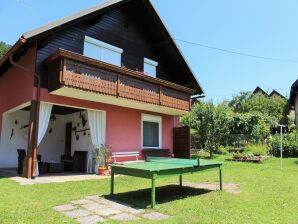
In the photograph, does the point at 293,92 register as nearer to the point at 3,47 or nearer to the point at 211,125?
the point at 211,125

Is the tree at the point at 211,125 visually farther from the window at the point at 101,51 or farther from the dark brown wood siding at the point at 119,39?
the window at the point at 101,51

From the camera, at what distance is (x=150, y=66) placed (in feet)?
52.2

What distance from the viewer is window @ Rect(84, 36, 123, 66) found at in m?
12.7

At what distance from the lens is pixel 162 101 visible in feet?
45.4

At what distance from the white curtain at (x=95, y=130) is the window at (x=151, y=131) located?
2.81m

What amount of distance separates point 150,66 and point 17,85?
22.1ft

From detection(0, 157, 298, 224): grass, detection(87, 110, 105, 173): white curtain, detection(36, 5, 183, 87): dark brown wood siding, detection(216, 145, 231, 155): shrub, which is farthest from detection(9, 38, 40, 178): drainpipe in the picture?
detection(216, 145, 231, 155): shrub

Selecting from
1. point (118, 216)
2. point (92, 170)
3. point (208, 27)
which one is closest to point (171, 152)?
point (92, 170)

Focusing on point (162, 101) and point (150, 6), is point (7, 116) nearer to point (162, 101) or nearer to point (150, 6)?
point (162, 101)

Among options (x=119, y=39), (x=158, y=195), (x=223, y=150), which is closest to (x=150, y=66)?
(x=119, y=39)

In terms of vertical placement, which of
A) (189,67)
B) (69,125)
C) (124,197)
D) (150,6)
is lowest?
(124,197)

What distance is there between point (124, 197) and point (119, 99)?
5.60 meters

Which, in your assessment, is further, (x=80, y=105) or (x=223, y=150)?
(x=223, y=150)

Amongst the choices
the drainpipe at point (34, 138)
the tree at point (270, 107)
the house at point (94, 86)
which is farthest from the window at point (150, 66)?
the tree at point (270, 107)
